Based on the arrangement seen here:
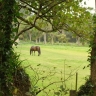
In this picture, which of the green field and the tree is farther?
the green field

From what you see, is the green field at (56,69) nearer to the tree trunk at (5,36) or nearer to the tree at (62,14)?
the tree at (62,14)

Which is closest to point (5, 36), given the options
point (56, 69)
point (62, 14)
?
point (62, 14)

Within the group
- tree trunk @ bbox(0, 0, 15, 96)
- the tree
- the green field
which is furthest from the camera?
the green field

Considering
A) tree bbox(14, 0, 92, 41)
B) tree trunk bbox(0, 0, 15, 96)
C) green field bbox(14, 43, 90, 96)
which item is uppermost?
tree bbox(14, 0, 92, 41)

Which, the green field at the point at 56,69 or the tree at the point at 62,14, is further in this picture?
the green field at the point at 56,69

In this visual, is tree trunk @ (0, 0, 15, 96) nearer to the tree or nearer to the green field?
the green field

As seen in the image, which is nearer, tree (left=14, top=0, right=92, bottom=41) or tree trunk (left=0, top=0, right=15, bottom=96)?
tree trunk (left=0, top=0, right=15, bottom=96)

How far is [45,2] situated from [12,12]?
2.35 m

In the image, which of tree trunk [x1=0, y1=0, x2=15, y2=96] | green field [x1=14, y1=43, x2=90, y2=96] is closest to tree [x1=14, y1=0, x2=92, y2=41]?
green field [x1=14, y1=43, x2=90, y2=96]

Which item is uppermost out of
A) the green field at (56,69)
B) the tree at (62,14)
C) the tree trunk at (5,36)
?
the tree at (62,14)

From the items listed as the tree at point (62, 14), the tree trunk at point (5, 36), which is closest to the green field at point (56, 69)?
the tree at point (62, 14)

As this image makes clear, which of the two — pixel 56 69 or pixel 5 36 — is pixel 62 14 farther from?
pixel 56 69

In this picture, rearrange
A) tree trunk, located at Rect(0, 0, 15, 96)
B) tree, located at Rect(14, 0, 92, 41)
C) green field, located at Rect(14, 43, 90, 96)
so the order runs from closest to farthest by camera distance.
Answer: tree trunk, located at Rect(0, 0, 15, 96)
tree, located at Rect(14, 0, 92, 41)
green field, located at Rect(14, 43, 90, 96)

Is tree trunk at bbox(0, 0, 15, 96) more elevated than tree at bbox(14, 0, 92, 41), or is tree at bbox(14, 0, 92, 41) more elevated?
tree at bbox(14, 0, 92, 41)
